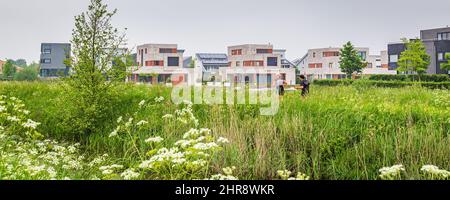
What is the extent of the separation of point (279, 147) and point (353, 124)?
3.77 ft

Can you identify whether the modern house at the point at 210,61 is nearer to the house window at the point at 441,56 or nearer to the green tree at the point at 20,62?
the green tree at the point at 20,62

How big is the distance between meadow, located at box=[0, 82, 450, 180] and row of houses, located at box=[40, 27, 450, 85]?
687 mm

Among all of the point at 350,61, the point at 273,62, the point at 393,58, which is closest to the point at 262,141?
the point at 273,62

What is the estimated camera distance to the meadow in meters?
3.69

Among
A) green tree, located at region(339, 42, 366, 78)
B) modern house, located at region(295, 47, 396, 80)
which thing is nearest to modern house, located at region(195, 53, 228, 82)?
modern house, located at region(295, 47, 396, 80)

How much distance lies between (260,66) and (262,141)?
18167mm

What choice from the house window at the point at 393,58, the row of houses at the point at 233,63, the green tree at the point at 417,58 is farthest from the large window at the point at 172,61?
the house window at the point at 393,58

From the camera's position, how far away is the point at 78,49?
249 inches

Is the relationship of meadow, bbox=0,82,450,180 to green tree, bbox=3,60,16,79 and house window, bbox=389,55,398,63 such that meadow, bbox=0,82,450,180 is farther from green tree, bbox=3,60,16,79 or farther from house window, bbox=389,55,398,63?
house window, bbox=389,55,398,63

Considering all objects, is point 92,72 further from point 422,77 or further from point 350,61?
point 350,61

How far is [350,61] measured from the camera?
2881 centimetres

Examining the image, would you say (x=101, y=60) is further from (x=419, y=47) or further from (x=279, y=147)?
(x=419, y=47)

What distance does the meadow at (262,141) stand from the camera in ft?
12.1

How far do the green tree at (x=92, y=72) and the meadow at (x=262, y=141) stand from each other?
0.47 feet
